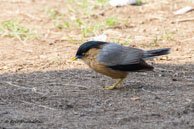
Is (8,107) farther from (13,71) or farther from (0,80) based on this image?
(13,71)

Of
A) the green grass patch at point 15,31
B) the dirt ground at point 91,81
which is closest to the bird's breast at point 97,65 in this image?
the dirt ground at point 91,81

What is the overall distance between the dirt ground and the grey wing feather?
39 cm

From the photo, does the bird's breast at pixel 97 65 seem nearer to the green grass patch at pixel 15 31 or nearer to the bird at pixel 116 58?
the bird at pixel 116 58

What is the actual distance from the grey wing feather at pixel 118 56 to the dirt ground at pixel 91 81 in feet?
1.29

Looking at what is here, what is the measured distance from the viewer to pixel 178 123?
372cm

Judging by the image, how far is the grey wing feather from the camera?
15.5 feet

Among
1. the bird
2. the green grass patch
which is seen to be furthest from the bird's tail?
the green grass patch

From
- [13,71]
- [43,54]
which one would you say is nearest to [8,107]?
[13,71]

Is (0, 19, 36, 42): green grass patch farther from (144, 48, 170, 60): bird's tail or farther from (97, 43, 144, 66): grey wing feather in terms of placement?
(144, 48, 170, 60): bird's tail

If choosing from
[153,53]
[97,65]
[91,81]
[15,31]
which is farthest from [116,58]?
[15,31]

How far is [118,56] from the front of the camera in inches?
188

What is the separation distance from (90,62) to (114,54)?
0.31 m

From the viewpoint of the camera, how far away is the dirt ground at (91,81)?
3895mm

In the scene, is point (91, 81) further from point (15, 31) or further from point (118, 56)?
point (15, 31)
